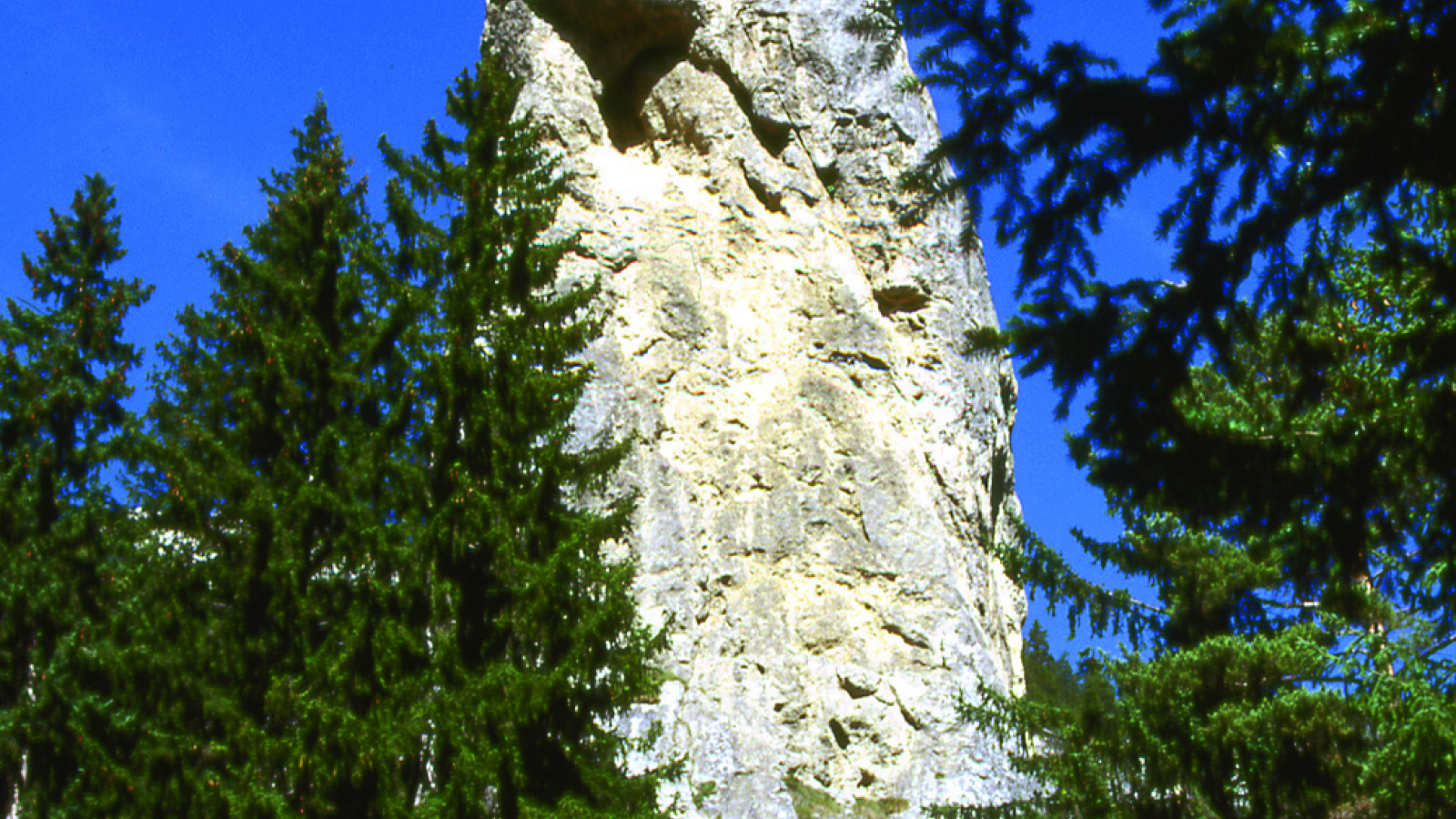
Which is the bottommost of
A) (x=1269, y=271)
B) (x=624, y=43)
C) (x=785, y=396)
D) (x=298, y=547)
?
(x=1269, y=271)

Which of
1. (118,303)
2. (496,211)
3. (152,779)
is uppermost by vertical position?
(118,303)

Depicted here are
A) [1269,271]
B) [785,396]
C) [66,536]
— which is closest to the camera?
[1269,271]

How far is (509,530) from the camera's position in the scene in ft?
35.7

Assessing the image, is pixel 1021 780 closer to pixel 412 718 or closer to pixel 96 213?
pixel 412 718

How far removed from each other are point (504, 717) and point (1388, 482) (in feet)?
22.9

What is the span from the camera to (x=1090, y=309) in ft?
14.9

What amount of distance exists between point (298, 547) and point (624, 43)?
19.0 meters

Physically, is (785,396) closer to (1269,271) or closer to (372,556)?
(372,556)

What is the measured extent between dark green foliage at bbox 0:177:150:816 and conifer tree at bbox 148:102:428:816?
0.84 m

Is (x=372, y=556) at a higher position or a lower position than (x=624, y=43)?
lower

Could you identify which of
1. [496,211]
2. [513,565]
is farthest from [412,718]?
[496,211]

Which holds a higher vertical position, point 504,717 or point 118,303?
point 118,303

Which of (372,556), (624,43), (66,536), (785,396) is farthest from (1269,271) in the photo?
(624,43)

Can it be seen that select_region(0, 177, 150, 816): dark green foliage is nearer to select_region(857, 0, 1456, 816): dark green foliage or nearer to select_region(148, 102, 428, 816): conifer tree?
select_region(148, 102, 428, 816): conifer tree
